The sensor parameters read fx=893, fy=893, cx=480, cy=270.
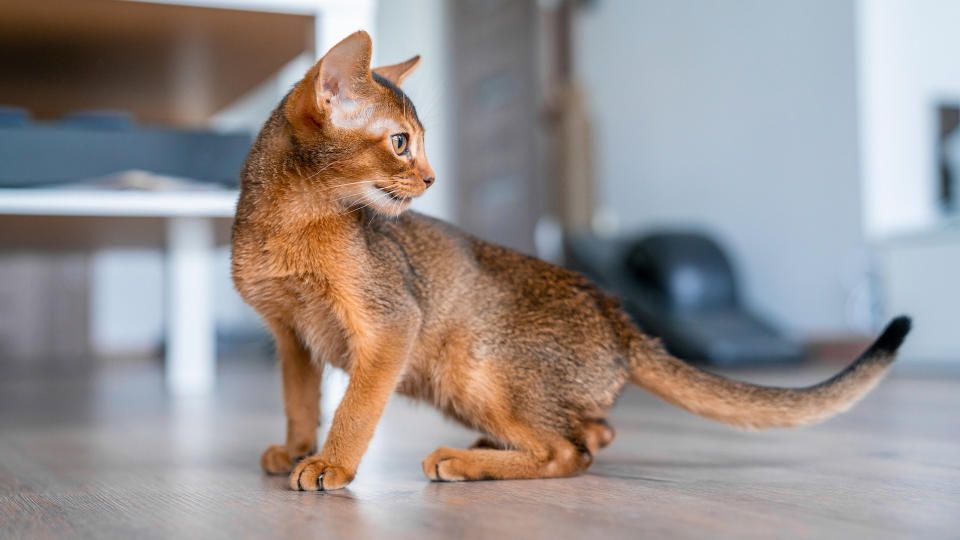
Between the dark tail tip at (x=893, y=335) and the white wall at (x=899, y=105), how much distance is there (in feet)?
8.31

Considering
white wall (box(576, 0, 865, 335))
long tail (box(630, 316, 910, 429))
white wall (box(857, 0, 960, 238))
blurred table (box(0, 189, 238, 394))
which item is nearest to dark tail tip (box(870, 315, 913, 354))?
long tail (box(630, 316, 910, 429))

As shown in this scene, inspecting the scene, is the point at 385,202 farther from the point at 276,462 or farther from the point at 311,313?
the point at 276,462

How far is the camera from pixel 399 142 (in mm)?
1184

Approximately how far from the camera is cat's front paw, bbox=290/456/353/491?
1047mm

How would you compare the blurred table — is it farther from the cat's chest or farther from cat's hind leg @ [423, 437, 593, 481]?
cat's hind leg @ [423, 437, 593, 481]

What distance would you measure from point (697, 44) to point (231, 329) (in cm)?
324

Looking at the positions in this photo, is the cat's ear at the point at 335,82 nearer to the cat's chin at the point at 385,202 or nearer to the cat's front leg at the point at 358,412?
the cat's chin at the point at 385,202

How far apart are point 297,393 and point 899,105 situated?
3.12 m

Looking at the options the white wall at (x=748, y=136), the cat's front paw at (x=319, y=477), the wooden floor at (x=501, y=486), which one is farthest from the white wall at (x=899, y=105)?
the cat's front paw at (x=319, y=477)

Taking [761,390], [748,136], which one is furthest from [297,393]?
[748,136]

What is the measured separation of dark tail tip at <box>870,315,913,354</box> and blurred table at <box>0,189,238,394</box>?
1.14 m

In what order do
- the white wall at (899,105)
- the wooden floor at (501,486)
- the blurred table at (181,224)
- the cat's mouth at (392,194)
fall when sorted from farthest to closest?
the white wall at (899,105) → the blurred table at (181,224) → the cat's mouth at (392,194) → the wooden floor at (501,486)

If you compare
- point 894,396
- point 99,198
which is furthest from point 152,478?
point 894,396

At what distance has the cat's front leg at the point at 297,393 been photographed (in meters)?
1.26
